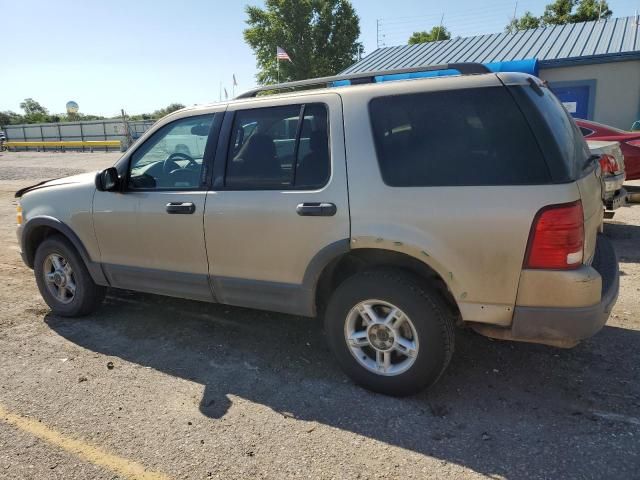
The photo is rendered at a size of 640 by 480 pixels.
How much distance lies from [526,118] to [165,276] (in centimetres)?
285

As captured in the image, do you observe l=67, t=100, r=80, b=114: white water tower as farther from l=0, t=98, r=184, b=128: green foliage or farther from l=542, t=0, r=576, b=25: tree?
l=542, t=0, r=576, b=25: tree

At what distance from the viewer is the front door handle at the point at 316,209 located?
122 inches

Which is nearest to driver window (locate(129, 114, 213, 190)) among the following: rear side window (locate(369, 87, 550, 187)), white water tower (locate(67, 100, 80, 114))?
rear side window (locate(369, 87, 550, 187))

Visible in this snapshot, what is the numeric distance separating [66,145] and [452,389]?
37.3m

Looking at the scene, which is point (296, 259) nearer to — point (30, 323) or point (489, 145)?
point (489, 145)

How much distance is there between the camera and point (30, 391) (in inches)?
134

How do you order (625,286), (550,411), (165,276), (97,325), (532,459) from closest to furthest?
(532,459)
(550,411)
(165,276)
(97,325)
(625,286)

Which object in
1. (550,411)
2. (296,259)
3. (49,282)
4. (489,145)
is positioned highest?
(489,145)

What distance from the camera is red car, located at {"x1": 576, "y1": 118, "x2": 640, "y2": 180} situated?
8.78 m

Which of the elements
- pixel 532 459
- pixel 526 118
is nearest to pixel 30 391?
pixel 532 459

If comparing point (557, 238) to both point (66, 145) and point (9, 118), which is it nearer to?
point (66, 145)

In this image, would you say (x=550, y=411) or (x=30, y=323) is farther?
(x=30, y=323)

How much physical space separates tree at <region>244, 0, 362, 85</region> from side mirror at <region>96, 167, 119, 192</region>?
36.7 metres

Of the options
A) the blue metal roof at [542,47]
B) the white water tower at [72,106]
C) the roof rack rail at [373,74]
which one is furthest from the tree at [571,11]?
the white water tower at [72,106]
